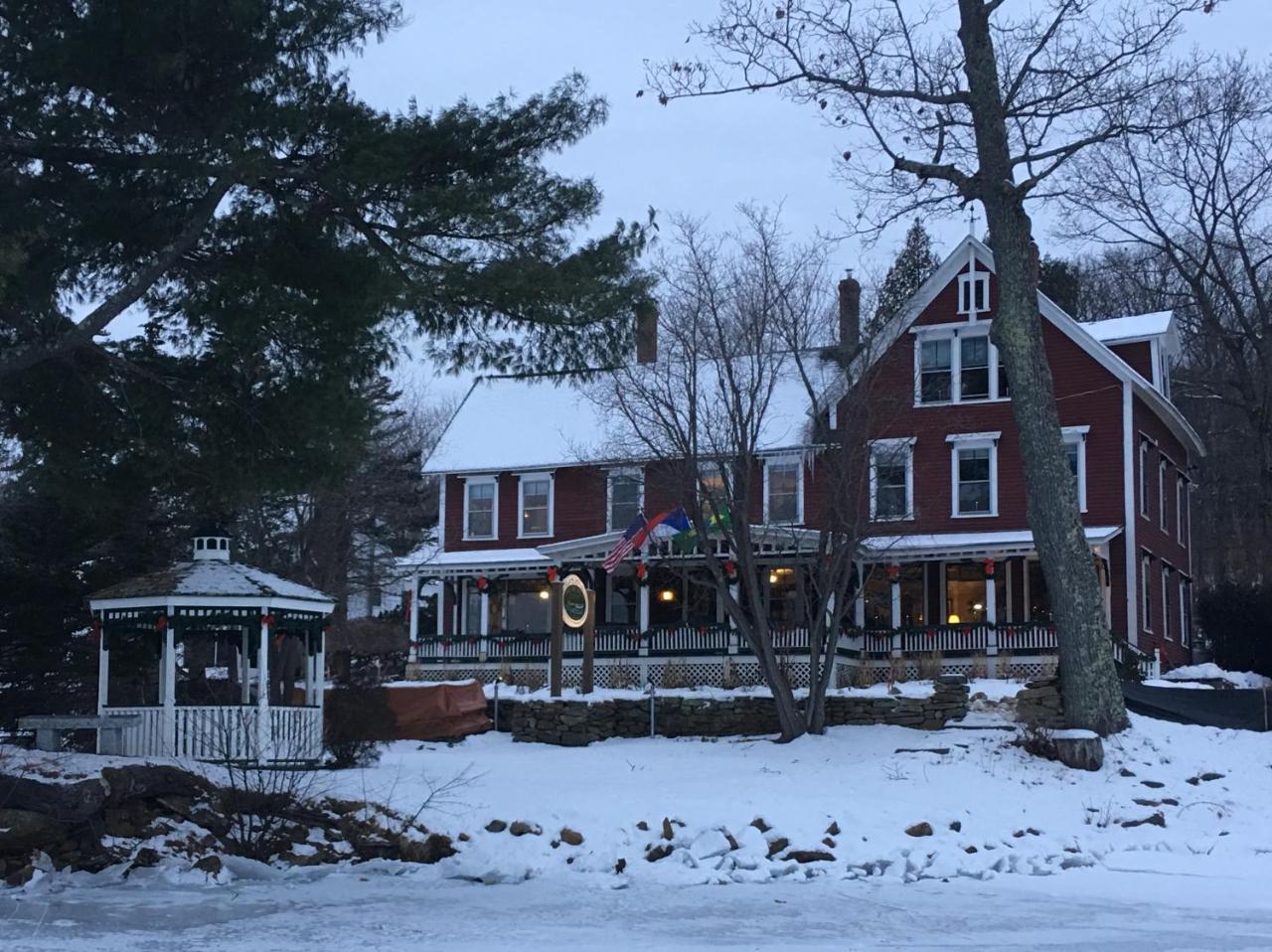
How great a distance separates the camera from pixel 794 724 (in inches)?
877

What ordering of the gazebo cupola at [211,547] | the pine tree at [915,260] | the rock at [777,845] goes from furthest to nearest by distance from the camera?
the pine tree at [915,260], the gazebo cupola at [211,547], the rock at [777,845]

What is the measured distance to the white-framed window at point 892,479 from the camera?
25.6m

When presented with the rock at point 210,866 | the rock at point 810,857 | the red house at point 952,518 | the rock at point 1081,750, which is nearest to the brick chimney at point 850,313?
the red house at point 952,518

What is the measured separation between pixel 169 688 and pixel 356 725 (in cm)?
261

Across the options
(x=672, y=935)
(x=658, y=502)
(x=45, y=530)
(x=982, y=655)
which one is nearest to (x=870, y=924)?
(x=672, y=935)

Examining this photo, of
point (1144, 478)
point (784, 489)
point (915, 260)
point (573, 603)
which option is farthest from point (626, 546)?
point (915, 260)

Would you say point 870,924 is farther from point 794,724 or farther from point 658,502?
point 658,502

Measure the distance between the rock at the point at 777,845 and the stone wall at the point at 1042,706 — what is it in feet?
19.8

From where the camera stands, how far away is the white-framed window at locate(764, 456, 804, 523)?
32906 millimetres

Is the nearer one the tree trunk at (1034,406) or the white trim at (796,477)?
the tree trunk at (1034,406)

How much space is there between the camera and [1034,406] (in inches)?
818

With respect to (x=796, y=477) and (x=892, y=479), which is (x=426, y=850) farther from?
(x=892, y=479)

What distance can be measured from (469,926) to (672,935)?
5.62 ft

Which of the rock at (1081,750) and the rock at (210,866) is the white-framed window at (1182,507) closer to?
the rock at (1081,750)
